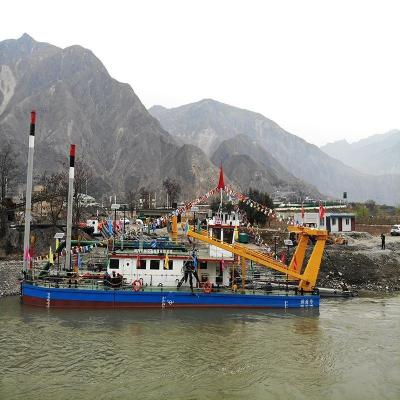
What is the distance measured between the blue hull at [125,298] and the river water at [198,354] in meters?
0.63

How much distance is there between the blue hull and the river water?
2.05 feet

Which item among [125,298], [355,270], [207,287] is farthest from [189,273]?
[355,270]

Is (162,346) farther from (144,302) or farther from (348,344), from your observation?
(348,344)

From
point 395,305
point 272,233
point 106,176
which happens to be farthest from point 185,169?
point 395,305

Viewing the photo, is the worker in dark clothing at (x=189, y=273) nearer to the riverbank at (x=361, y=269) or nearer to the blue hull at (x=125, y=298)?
the blue hull at (x=125, y=298)

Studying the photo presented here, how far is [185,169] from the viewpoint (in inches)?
7333

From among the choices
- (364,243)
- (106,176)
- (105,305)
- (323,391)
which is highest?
(106,176)

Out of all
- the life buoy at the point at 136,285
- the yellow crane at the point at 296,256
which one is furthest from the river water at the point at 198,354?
the yellow crane at the point at 296,256

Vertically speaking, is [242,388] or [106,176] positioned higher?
[106,176]

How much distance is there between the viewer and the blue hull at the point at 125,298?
27750mm

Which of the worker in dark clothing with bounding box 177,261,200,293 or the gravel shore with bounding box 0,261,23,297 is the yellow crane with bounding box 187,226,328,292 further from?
the gravel shore with bounding box 0,261,23,297

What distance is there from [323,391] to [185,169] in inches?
6727

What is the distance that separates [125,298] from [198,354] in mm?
8873

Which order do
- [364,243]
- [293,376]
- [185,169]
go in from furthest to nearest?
[185,169], [364,243], [293,376]
